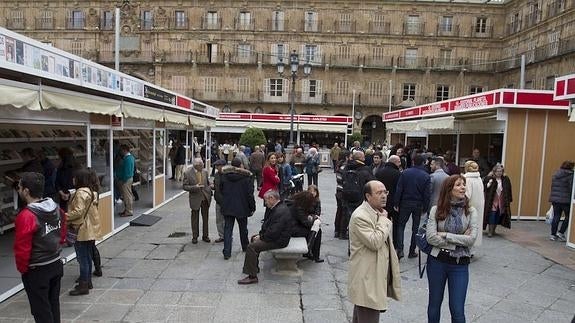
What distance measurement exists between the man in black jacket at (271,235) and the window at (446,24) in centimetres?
3831

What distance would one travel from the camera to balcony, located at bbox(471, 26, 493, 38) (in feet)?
128

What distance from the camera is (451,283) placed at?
149 inches

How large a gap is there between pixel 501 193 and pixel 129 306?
676 cm

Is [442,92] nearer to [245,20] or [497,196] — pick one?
[245,20]

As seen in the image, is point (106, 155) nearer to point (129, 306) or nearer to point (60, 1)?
point (129, 306)

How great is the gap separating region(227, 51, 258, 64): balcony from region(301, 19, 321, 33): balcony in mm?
5018

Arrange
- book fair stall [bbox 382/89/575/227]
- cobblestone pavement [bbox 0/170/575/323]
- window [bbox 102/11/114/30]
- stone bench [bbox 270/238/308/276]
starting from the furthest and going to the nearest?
window [bbox 102/11/114/30], book fair stall [bbox 382/89/575/227], stone bench [bbox 270/238/308/276], cobblestone pavement [bbox 0/170/575/323]

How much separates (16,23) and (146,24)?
12.3 m

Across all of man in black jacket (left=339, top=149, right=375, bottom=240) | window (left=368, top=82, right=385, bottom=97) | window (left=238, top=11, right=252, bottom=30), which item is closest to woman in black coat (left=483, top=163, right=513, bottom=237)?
man in black jacket (left=339, top=149, right=375, bottom=240)

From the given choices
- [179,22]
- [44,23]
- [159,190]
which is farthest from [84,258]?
[44,23]

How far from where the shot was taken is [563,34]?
30.3 meters

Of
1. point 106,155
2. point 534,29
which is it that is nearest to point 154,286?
point 106,155

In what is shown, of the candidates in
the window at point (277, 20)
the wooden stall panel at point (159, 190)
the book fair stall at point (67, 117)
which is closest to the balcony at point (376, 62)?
the window at point (277, 20)

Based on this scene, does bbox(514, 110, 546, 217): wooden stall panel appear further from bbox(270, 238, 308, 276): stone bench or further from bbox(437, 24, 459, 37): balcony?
bbox(437, 24, 459, 37): balcony
